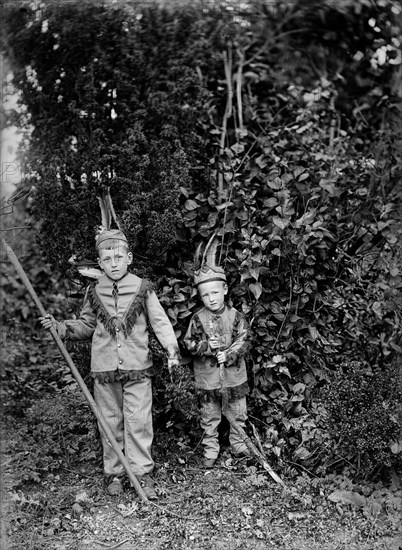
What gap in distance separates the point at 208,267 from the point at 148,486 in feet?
5.43

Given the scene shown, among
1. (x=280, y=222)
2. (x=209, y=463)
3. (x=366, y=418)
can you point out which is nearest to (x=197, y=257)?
(x=280, y=222)

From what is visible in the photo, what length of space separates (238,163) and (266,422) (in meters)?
2.23

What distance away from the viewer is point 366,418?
4441 mm

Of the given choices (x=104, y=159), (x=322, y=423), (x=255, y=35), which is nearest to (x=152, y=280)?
(x=104, y=159)

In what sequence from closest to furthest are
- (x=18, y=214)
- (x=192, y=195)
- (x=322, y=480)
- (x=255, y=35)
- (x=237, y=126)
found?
(x=322, y=480) < (x=192, y=195) < (x=237, y=126) < (x=255, y=35) < (x=18, y=214)

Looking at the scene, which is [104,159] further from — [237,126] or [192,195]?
[237,126]

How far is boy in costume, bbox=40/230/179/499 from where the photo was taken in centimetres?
455

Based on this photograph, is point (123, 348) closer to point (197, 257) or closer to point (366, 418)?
point (197, 257)

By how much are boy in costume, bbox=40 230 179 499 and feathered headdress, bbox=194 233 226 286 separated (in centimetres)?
42

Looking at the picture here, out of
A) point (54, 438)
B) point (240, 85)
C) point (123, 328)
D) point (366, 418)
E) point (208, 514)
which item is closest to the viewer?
point (208, 514)

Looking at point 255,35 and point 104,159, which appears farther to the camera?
point 255,35

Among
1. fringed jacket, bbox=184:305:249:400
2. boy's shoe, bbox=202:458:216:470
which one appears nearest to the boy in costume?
fringed jacket, bbox=184:305:249:400

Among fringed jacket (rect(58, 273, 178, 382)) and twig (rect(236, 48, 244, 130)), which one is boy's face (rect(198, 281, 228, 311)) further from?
twig (rect(236, 48, 244, 130))

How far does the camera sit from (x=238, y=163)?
563cm
